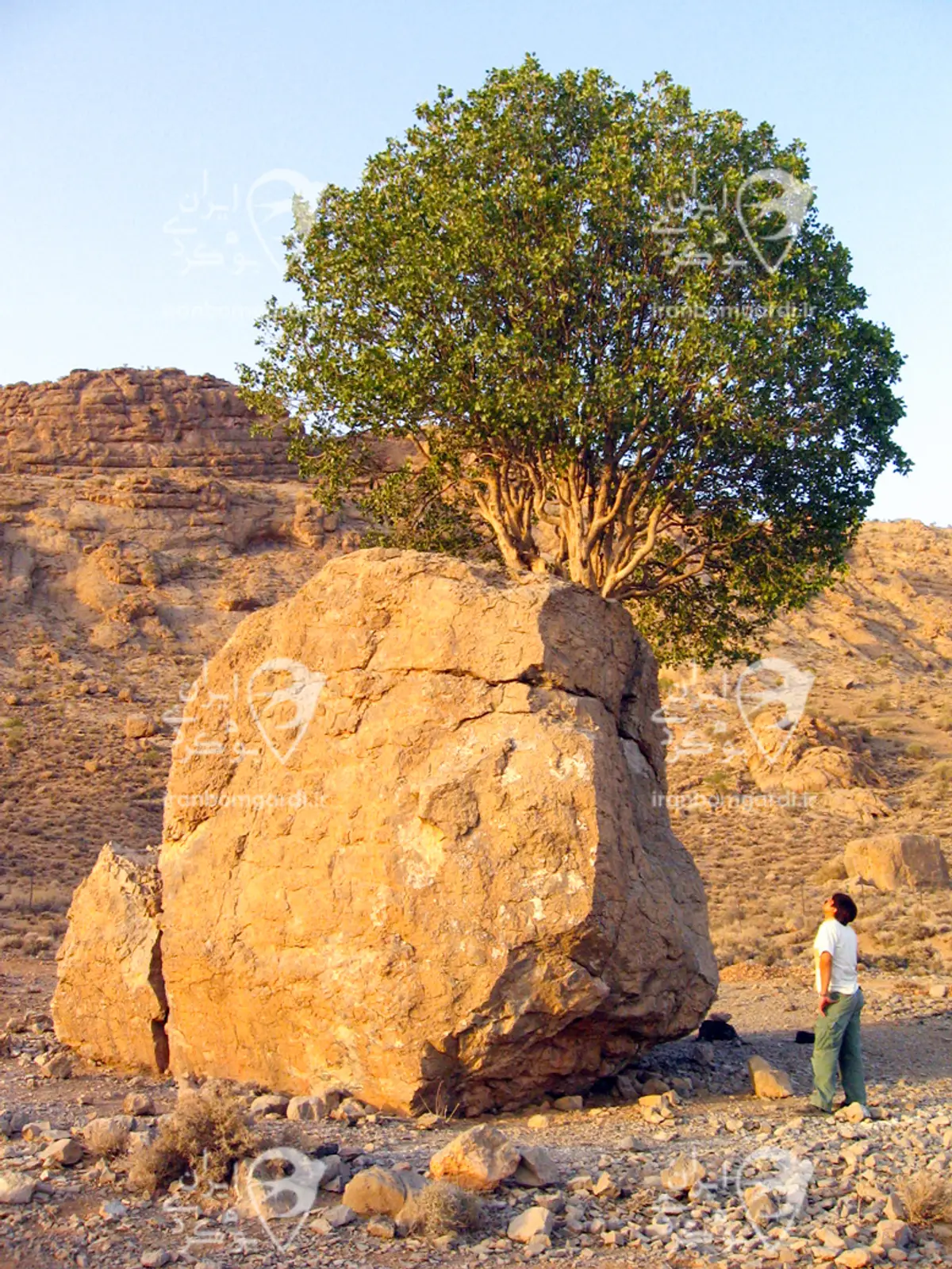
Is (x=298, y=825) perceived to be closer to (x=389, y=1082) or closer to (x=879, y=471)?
(x=389, y=1082)

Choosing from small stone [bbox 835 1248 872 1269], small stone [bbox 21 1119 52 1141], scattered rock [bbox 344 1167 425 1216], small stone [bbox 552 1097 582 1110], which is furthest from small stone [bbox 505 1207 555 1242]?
small stone [bbox 21 1119 52 1141]

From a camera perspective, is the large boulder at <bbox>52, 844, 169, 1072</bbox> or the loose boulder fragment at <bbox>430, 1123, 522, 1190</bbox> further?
the large boulder at <bbox>52, 844, 169, 1072</bbox>

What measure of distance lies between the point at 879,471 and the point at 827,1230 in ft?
29.5

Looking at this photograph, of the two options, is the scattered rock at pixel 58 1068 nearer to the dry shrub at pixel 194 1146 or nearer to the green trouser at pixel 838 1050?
the dry shrub at pixel 194 1146

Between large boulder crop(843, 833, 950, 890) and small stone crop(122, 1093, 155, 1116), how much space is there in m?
16.8

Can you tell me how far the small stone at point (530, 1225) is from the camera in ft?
20.6

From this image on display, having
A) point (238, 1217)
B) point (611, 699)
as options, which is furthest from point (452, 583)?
point (238, 1217)

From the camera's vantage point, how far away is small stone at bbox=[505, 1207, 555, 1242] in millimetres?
6266

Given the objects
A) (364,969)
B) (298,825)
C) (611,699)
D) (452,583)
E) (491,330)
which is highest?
(491,330)

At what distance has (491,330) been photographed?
12391mm
